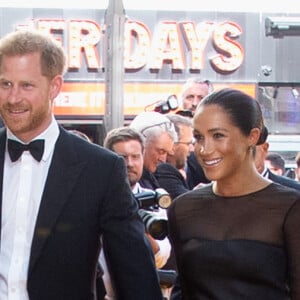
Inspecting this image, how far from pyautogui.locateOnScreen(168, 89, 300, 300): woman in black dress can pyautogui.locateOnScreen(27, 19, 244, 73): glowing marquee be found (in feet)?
32.0

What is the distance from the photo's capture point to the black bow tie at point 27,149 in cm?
242

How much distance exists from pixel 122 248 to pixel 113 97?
342 centimetres

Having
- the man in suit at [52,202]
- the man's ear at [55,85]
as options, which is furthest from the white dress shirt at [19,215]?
the man's ear at [55,85]

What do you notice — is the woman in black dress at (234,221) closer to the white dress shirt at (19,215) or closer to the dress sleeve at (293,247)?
the dress sleeve at (293,247)

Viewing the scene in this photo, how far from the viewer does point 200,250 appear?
7.72ft

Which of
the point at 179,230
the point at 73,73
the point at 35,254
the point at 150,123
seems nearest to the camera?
the point at 35,254

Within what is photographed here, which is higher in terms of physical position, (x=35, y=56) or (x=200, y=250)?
(x=35, y=56)

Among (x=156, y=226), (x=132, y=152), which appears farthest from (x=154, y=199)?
(x=132, y=152)

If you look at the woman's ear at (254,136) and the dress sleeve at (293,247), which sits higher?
the woman's ear at (254,136)

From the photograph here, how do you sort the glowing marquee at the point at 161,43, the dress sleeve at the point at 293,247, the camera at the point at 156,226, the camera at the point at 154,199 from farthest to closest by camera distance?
the glowing marquee at the point at 161,43
the camera at the point at 154,199
the camera at the point at 156,226
the dress sleeve at the point at 293,247

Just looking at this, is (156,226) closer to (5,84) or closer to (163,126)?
(5,84)

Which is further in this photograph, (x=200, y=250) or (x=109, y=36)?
(x=109, y=36)

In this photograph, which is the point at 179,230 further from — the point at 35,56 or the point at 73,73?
the point at 73,73

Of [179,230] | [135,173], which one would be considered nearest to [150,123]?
[135,173]
